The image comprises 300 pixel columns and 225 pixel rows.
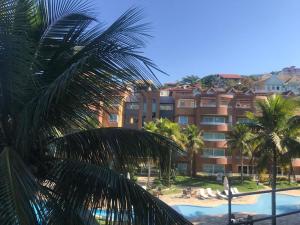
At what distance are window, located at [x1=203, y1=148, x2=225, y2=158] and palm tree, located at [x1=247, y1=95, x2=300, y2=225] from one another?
33.9 m

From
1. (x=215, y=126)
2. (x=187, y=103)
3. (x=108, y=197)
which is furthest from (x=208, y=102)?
(x=108, y=197)

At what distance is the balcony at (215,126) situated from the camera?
6253 centimetres

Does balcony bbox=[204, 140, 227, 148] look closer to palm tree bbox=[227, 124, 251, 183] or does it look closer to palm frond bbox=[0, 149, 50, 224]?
palm tree bbox=[227, 124, 251, 183]

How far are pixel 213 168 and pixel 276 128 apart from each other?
3527cm

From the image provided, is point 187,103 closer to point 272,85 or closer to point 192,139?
point 192,139

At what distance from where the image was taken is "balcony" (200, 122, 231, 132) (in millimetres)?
62531

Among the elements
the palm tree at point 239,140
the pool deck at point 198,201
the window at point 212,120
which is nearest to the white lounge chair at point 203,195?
the pool deck at point 198,201

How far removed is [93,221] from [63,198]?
0.46 m

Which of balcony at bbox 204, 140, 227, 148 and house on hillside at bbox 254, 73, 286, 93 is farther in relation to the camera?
house on hillside at bbox 254, 73, 286, 93

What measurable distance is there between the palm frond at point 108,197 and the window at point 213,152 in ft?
191

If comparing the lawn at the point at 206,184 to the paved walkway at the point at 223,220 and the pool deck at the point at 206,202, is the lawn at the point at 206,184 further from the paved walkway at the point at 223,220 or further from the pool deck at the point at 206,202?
the paved walkway at the point at 223,220

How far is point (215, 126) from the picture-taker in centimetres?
6284

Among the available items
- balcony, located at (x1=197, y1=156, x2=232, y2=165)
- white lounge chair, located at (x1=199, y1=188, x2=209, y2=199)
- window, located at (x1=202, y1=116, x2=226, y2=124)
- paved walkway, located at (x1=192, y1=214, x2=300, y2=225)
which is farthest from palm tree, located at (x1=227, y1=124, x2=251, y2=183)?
paved walkway, located at (x1=192, y1=214, x2=300, y2=225)

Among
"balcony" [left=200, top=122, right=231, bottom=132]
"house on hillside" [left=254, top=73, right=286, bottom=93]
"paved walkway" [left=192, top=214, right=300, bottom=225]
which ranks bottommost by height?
"paved walkway" [left=192, top=214, right=300, bottom=225]
